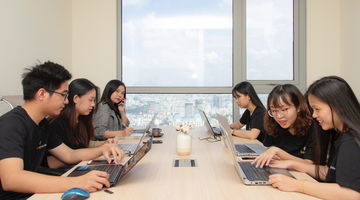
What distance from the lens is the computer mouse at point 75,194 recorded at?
1067mm

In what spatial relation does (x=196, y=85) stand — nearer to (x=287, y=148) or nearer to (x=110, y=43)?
(x=110, y=43)

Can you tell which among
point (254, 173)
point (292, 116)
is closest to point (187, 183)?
point (254, 173)

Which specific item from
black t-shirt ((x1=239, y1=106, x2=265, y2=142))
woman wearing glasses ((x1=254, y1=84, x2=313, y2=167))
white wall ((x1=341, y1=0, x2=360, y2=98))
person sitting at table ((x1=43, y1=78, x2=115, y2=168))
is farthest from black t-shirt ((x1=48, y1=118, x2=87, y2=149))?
white wall ((x1=341, y1=0, x2=360, y2=98))

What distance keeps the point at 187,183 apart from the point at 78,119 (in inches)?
45.5

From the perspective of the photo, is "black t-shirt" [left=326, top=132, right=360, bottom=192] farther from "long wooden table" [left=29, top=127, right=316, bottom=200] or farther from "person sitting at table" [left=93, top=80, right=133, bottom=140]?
"person sitting at table" [left=93, top=80, right=133, bottom=140]

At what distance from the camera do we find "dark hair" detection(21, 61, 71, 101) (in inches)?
55.4

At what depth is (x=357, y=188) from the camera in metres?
1.05

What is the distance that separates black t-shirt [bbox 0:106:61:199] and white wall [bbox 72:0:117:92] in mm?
2491

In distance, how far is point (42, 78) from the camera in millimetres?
1437

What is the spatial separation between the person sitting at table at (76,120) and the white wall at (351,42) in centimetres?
308

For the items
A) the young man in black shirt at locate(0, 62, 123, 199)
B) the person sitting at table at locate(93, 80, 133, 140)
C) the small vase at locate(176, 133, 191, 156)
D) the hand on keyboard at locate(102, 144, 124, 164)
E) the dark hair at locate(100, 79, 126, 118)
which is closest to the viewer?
the young man in black shirt at locate(0, 62, 123, 199)

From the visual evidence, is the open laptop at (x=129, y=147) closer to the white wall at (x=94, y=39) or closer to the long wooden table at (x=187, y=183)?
the long wooden table at (x=187, y=183)

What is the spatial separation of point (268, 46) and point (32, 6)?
2986mm

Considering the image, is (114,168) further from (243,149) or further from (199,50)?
(199,50)
